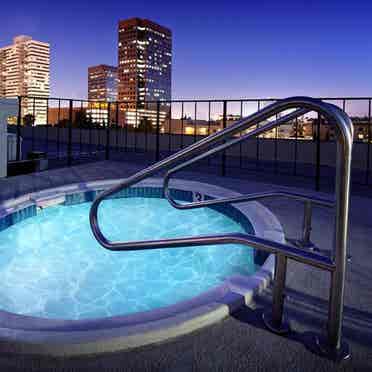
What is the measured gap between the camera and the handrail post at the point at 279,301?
5.60 feet

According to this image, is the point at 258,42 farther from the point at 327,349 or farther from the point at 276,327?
the point at 327,349

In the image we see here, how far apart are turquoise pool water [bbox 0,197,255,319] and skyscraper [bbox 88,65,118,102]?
152 m

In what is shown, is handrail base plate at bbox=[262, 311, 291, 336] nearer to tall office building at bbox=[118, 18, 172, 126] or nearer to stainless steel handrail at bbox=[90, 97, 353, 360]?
stainless steel handrail at bbox=[90, 97, 353, 360]

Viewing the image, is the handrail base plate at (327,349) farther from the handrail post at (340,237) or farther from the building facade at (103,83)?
the building facade at (103,83)

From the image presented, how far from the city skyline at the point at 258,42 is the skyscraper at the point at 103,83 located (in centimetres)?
10505

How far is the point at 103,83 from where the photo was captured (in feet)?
494

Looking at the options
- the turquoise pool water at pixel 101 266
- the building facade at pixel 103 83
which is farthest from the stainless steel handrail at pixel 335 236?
the building facade at pixel 103 83

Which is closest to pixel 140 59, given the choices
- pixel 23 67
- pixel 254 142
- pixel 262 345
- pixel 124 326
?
pixel 23 67

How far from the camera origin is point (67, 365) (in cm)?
153

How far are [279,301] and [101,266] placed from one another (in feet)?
8.22

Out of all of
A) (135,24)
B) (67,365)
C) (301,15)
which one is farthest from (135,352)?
(135,24)

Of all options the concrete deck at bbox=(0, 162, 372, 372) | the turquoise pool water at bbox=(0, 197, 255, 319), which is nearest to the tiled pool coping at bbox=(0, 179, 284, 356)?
the concrete deck at bbox=(0, 162, 372, 372)

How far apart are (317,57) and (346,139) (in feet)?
85.3

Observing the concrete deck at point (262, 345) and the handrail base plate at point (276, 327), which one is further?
the handrail base plate at point (276, 327)
